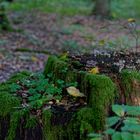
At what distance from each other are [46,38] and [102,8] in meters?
6.96

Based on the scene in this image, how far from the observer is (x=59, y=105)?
454 cm

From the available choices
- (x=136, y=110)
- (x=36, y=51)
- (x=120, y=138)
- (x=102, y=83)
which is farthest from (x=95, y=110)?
(x=36, y=51)

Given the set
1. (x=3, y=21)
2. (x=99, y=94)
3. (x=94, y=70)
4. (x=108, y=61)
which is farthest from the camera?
(x=3, y=21)

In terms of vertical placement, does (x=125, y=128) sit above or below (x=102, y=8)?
above

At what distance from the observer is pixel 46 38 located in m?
13.6

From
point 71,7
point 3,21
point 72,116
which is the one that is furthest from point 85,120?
point 71,7

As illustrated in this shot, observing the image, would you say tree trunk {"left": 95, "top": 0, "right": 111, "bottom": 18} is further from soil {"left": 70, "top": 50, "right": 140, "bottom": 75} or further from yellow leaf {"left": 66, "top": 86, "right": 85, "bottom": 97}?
yellow leaf {"left": 66, "top": 86, "right": 85, "bottom": 97}

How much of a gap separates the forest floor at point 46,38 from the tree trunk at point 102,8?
1.69ft

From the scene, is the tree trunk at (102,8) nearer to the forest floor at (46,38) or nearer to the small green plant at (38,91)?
the forest floor at (46,38)

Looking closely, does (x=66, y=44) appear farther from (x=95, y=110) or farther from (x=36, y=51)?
(x=95, y=110)

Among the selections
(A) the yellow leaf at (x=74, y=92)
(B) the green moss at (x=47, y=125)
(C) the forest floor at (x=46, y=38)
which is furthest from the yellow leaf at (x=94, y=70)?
(C) the forest floor at (x=46, y=38)

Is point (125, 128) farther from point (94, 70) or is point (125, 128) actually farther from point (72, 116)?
point (94, 70)

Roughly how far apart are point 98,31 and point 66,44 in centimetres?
386

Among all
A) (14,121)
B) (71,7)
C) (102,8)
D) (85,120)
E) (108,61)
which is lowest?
(71,7)
